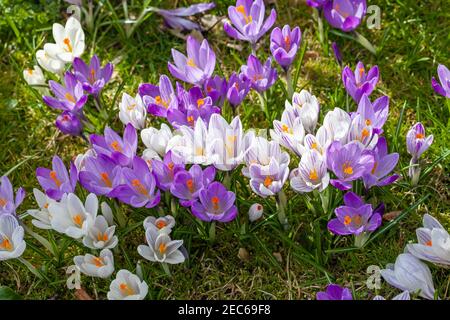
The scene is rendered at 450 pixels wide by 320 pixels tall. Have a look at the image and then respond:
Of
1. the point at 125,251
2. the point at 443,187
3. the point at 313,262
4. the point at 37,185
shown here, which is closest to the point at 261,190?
the point at 313,262

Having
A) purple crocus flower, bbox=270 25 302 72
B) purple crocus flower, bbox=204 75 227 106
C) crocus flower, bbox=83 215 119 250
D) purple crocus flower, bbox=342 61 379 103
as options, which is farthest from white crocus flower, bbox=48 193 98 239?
purple crocus flower, bbox=342 61 379 103

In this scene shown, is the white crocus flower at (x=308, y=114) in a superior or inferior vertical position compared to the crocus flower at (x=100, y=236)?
superior

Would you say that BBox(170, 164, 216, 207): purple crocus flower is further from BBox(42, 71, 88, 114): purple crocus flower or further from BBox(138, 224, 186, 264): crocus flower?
BBox(42, 71, 88, 114): purple crocus flower

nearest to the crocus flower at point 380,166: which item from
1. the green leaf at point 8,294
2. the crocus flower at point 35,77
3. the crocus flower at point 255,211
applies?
the crocus flower at point 255,211

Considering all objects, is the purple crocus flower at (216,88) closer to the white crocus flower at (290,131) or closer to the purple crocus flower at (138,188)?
the white crocus flower at (290,131)
